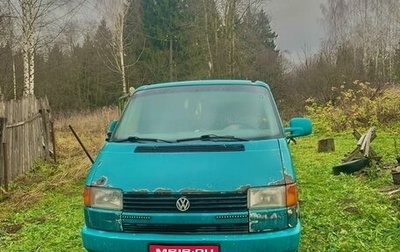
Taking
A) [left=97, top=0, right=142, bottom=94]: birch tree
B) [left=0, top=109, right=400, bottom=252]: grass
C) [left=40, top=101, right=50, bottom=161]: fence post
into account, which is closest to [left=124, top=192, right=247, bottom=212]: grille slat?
[left=0, top=109, right=400, bottom=252]: grass

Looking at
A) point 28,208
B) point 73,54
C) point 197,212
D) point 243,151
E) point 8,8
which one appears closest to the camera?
point 197,212

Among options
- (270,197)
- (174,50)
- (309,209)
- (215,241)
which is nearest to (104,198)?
(215,241)

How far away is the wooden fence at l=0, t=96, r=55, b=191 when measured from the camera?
8180mm

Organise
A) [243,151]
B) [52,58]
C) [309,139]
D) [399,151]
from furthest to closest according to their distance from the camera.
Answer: [52,58] → [309,139] → [399,151] → [243,151]

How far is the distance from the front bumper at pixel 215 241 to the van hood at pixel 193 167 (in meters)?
0.35

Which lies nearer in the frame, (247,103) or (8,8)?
(247,103)

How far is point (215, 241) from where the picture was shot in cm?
320

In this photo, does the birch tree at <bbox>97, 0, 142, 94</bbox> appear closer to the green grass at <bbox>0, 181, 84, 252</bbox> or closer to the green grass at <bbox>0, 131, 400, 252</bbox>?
the green grass at <bbox>0, 131, 400, 252</bbox>

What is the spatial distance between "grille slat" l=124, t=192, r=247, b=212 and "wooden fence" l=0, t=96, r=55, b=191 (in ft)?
Result: 18.7

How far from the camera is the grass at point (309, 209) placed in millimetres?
4902

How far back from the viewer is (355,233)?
4.95 metres

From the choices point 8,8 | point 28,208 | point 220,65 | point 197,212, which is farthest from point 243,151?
point 220,65

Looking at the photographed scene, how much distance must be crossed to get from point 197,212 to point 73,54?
116 ft

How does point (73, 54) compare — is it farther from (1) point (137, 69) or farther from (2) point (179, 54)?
(2) point (179, 54)
